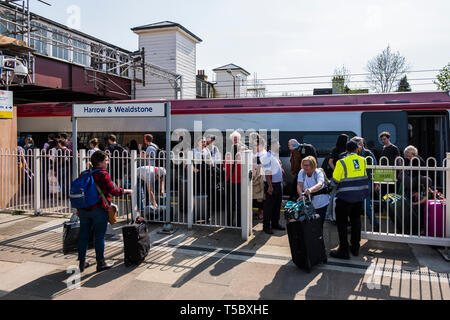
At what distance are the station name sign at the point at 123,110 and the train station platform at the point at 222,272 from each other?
93.0 inches

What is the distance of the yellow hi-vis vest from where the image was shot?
5359mm

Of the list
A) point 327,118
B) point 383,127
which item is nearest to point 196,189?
point 327,118

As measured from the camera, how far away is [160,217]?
755 cm

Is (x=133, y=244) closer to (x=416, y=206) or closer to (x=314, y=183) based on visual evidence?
(x=314, y=183)

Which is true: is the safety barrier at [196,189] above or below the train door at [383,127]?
below

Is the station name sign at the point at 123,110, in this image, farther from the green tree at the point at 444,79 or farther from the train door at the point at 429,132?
the green tree at the point at 444,79

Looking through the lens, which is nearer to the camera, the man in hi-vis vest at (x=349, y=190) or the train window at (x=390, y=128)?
the man in hi-vis vest at (x=349, y=190)

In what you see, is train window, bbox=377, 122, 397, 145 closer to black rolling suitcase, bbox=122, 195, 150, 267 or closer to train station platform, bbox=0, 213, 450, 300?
A: train station platform, bbox=0, 213, 450, 300

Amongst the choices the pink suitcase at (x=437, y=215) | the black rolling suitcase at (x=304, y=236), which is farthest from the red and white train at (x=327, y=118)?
the black rolling suitcase at (x=304, y=236)

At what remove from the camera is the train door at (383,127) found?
33.0 ft

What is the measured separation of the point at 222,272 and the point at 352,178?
242 centimetres

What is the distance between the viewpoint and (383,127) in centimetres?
1016
